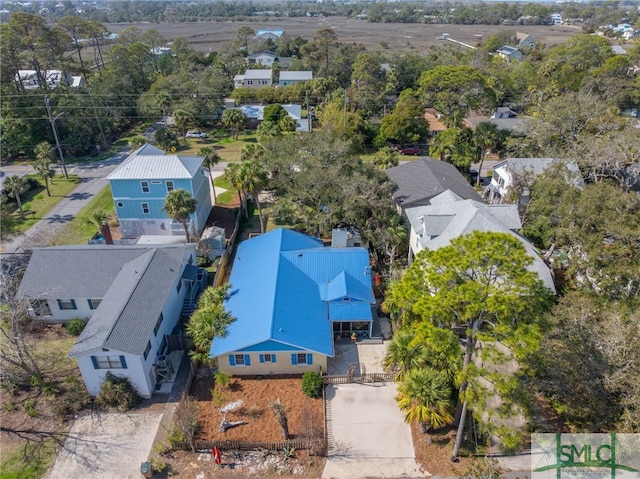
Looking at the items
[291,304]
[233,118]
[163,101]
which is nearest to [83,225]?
[291,304]

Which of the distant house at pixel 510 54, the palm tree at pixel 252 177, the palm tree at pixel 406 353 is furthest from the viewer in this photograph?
the distant house at pixel 510 54

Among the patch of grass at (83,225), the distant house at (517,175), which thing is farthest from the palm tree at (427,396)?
the patch of grass at (83,225)

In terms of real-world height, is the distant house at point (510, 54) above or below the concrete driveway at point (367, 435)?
above

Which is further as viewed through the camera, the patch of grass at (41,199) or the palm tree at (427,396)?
the patch of grass at (41,199)

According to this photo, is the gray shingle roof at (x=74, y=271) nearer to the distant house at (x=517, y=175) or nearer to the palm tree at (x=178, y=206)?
the palm tree at (x=178, y=206)

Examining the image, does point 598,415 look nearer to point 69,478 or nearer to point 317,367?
point 317,367

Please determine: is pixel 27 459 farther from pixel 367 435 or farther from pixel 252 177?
pixel 252 177

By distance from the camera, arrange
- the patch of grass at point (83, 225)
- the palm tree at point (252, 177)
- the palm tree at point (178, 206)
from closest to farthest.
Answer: the palm tree at point (178, 206), the palm tree at point (252, 177), the patch of grass at point (83, 225)
